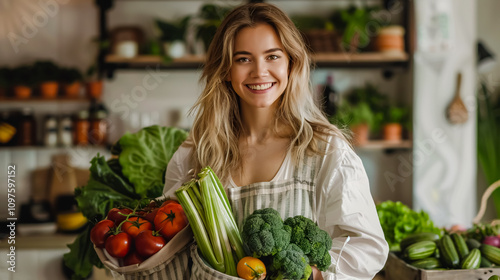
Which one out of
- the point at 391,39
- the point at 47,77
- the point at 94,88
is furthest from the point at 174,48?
the point at 391,39

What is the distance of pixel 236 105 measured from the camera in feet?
5.47

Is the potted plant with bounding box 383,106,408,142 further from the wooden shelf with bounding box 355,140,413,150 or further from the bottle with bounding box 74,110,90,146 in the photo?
the bottle with bounding box 74,110,90,146

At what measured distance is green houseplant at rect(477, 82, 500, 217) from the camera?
3.61 m

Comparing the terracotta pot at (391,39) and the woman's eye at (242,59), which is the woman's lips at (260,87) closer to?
the woman's eye at (242,59)

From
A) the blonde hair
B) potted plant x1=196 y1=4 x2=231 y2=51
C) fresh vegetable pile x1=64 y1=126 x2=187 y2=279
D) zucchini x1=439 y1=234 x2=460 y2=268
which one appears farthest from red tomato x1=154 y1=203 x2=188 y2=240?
potted plant x1=196 y1=4 x2=231 y2=51

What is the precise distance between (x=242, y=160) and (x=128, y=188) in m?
0.66

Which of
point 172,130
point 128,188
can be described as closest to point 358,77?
point 172,130

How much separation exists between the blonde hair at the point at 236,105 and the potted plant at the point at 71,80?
2.32 m

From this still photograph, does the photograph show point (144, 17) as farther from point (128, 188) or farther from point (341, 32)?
point (128, 188)

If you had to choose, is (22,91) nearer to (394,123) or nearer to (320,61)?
(320,61)

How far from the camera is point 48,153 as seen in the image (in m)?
3.86

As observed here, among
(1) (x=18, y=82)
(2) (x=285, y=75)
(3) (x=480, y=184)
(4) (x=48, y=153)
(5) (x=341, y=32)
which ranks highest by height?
(5) (x=341, y=32)

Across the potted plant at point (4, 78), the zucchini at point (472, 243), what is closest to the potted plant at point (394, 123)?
the zucchini at point (472, 243)

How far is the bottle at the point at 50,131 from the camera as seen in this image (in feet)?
12.0
